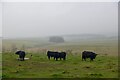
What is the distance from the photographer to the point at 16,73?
60.3 feet

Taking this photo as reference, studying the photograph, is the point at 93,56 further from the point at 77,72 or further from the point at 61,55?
the point at 77,72

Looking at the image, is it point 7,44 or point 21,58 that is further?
point 7,44

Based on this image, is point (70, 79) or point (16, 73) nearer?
point (70, 79)

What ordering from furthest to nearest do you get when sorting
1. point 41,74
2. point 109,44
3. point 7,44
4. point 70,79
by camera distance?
point 109,44, point 7,44, point 41,74, point 70,79

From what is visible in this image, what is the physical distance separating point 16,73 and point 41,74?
5.56 feet

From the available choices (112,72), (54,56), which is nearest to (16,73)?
(112,72)

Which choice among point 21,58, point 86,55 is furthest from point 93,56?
point 21,58

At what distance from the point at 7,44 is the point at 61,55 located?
1879 cm

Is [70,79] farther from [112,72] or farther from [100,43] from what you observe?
[100,43]

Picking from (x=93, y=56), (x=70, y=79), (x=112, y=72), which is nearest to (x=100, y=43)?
(x=93, y=56)

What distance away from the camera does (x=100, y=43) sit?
50.7 metres

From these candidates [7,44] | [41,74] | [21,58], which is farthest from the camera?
[7,44]

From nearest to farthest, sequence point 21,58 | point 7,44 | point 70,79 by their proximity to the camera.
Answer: point 70,79 → point 21,58 → point 7,44

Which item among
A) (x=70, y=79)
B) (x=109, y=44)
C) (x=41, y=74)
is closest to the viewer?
(x=70, y=79)
